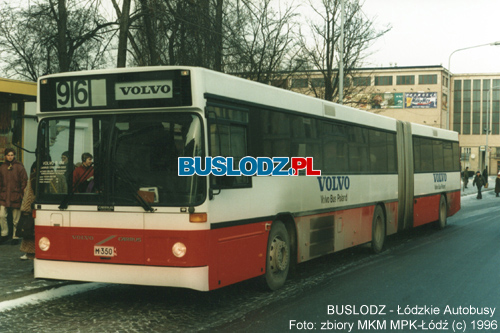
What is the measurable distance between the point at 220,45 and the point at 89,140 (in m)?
9.98

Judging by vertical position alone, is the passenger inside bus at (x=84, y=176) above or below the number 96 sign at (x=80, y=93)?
below

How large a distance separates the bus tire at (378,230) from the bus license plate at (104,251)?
284 inches

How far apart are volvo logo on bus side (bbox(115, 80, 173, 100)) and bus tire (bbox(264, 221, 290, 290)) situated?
2.60 metres

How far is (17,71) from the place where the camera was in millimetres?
41438

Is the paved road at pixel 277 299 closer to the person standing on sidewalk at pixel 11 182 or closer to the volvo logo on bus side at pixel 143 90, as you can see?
the person standing on sidewalk at pixel 11 182

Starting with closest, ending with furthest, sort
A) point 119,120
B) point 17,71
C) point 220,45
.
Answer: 1. point 119,120
2. point 220,45
3. point 17,71

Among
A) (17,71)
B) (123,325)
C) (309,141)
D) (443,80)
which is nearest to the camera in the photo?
(123,325)

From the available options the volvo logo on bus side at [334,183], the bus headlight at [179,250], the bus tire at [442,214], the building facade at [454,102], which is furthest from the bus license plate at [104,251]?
the building facade at [454,102]

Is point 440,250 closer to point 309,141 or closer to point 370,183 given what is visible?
point 370,183

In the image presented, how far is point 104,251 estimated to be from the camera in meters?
7.74

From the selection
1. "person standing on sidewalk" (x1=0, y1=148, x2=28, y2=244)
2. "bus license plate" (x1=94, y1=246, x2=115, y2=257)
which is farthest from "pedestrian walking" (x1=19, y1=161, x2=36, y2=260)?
"bus license plate" (x1=94, y1=246, x2=115, y2=257)

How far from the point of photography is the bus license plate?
7703 millimetres

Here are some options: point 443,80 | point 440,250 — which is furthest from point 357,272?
point 443,80

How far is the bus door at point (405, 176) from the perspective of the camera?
15700 mm
